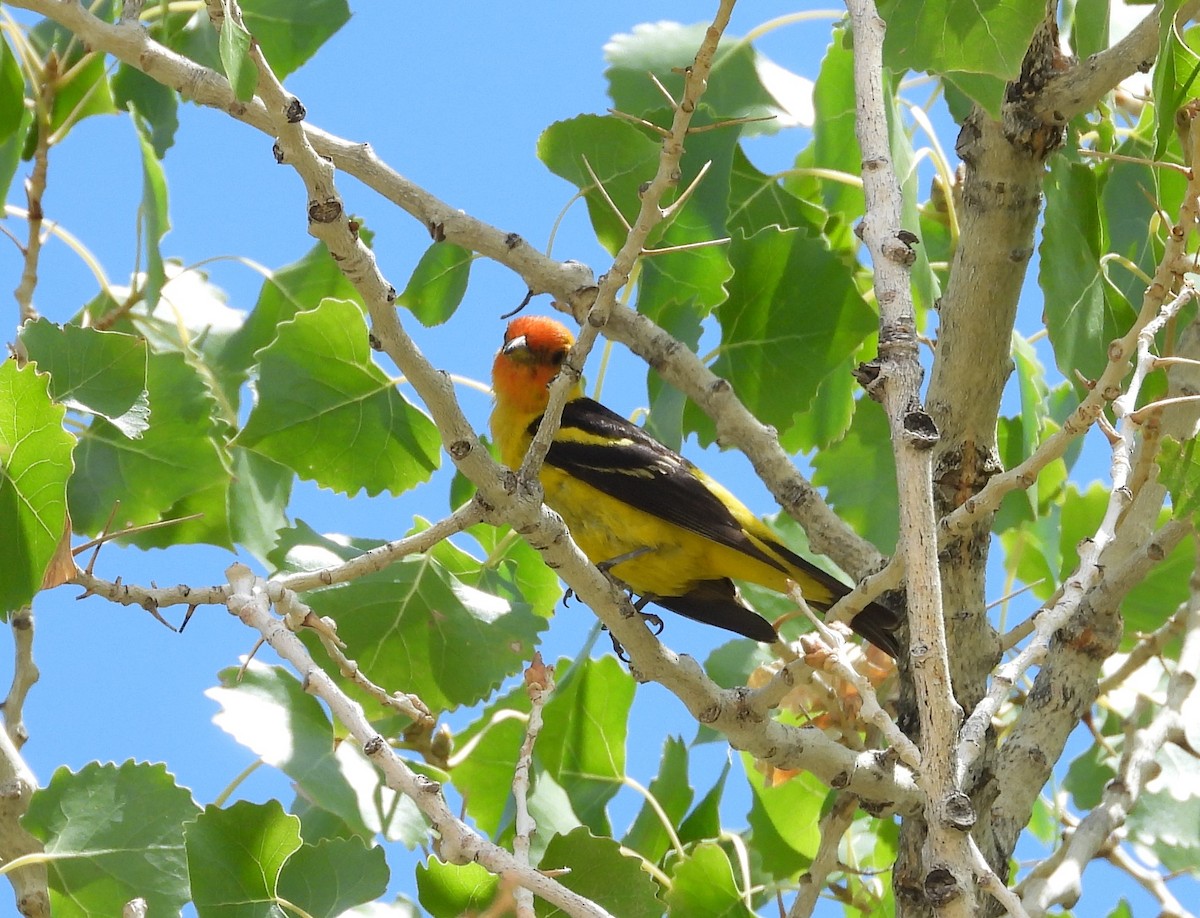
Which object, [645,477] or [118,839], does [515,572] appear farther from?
[118,839]

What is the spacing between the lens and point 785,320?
3.38 meters

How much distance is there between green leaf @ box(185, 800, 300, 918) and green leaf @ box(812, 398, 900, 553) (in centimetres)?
182

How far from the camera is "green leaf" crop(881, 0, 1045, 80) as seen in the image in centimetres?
228

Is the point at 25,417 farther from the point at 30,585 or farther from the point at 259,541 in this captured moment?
the point at 259,541

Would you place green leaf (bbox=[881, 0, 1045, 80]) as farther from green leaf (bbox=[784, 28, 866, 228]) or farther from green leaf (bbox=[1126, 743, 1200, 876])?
green leaf (bbox=[1126, 743, 1200, 876])

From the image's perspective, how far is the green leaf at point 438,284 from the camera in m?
3.38

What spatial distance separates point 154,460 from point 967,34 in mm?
2055

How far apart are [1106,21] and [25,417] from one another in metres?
2.13

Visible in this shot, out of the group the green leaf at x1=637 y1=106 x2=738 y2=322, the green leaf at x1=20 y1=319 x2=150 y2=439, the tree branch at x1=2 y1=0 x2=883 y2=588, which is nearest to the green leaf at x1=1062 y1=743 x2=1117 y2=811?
the tree branch at x1=2 y1=0 x2=883 y2=588

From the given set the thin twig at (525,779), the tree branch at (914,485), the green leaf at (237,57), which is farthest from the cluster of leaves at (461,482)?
the green leaf at (237,57)

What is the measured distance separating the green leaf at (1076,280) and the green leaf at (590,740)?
132cm

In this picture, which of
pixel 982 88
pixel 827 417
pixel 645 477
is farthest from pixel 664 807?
pixel 982 88

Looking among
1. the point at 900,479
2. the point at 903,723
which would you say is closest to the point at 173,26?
the point at 903,723

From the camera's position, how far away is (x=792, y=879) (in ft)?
12.7
